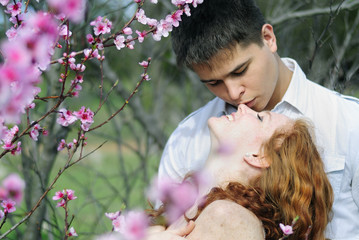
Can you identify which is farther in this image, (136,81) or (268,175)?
(136,81)

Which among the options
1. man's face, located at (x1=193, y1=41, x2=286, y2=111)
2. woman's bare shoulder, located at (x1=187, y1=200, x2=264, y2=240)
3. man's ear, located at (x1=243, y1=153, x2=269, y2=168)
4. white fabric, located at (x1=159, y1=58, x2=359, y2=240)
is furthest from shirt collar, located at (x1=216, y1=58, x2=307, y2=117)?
woman's bare shoulder, located at (x1=187, y1=200, x2=264, y2=240)

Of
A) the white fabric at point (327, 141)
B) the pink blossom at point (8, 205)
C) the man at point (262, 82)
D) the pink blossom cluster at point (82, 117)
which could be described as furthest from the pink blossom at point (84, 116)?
the white fabric at point (327, 141)

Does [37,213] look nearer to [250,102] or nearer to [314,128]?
[250,102]

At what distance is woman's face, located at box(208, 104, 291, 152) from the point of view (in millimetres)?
1817

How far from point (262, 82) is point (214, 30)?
1.04 feet

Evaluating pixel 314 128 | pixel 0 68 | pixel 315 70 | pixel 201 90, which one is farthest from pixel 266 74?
pixel 201 90

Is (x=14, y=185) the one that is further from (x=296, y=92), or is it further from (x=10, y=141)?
(x=296, y=92)

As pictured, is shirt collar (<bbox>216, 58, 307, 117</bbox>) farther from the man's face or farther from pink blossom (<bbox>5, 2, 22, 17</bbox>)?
pink blossom (<bbox>5, 2, 22, 17</bbox>)

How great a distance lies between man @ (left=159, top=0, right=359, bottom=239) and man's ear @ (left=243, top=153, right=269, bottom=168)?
0.25 metres

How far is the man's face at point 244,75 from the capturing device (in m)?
1.88

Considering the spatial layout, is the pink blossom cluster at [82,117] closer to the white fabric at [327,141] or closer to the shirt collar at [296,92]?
the white fabric at [327,141]

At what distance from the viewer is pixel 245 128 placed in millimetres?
1826

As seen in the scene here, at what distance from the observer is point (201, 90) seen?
12.4ft

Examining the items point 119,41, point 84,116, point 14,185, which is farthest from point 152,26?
point 14,185
